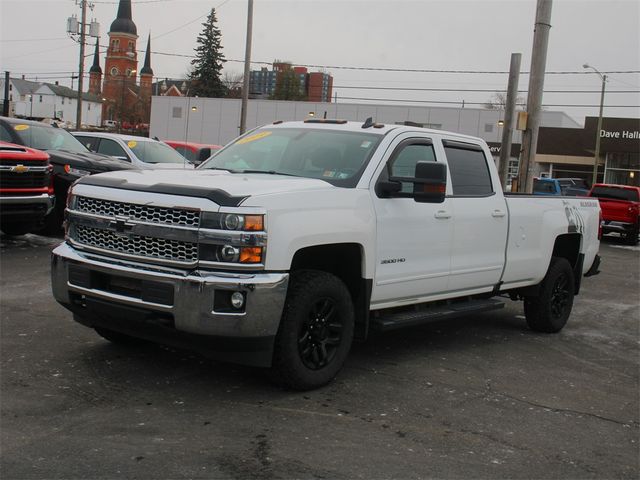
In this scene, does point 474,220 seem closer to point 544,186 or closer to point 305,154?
point 305,154

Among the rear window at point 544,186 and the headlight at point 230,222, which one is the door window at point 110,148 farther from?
the rear window at point 544,186

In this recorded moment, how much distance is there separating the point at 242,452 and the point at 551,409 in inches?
97.2

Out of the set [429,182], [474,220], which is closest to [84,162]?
[474,220]

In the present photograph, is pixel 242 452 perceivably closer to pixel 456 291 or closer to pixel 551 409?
pixel 551 409

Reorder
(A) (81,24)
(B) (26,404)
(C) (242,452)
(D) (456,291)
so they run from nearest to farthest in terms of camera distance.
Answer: (C) (242,452), (B) (26,404), (D) (456,291), (A) (81,24)

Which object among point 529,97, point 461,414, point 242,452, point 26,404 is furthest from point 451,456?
point 529,97

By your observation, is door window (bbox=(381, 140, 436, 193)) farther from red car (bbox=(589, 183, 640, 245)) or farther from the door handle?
red car (bbox=(589, 183, 640, 245))

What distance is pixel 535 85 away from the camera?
1389 centimetres

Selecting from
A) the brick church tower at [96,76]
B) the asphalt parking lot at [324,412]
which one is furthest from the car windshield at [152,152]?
the brick church tower at [96,76]

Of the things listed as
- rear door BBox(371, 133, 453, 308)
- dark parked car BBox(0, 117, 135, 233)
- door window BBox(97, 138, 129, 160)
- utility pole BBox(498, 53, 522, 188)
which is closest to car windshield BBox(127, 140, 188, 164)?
door window BBox(97, 138, 129, 160)

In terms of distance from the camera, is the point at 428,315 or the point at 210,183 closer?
the point at 210,183

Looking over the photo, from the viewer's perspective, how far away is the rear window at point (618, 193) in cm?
2209

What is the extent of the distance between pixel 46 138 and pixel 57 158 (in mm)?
778

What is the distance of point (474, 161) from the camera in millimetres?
7188
